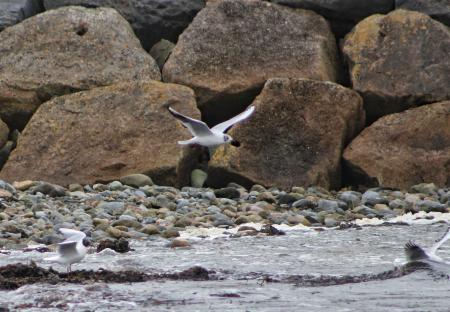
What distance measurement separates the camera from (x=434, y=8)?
1412 cm

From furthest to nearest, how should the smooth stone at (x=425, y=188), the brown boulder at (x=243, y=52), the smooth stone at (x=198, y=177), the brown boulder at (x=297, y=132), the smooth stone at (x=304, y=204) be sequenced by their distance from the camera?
the brown boulder at (x=243, y=52)
the brown boulder at (x=297, y=132)
the smooth stone at (x=198, y=177)
the smooth stone at (x=425, y=188)
the smooth stone at (x=304, y=204)

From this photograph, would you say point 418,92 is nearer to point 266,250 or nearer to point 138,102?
point 138,102

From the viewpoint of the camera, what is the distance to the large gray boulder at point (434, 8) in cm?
1411

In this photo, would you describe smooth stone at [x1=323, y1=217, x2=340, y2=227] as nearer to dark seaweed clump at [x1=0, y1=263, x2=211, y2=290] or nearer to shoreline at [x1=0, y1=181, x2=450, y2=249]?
shoreline at [x1=0, y1=181, x2=450, y2=249]

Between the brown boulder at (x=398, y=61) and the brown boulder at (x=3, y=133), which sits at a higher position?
the brown boulder at (x=398, y=61)

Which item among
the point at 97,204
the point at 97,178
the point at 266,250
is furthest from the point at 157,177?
the point at 266,250

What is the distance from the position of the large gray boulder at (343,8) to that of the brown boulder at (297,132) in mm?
1789

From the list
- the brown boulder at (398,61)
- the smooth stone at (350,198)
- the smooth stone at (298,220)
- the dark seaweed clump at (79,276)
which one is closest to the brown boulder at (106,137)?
the smooth stone at (350,198)

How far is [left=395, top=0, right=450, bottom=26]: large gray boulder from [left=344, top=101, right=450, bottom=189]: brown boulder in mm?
1609

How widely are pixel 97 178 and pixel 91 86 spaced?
1.63 meters

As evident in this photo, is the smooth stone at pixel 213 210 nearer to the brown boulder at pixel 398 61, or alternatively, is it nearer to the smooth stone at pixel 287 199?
the smooth stone at pixel 287 199

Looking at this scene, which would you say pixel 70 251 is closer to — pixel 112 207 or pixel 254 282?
pixel 254 282

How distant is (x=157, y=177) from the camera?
12047mm

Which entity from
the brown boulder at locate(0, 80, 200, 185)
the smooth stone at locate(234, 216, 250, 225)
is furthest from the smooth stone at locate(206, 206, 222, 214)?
the brown boulder at locate(0, 80, 200, 185)
